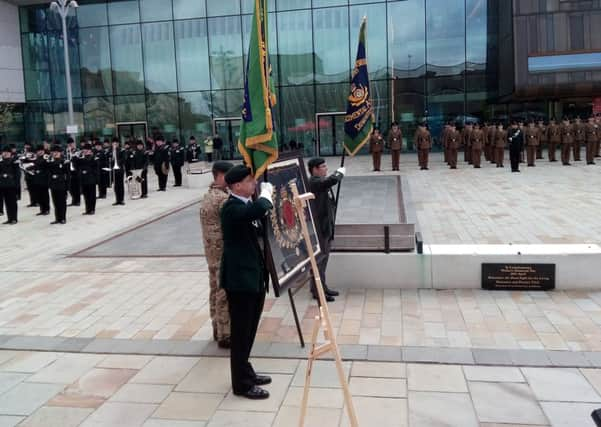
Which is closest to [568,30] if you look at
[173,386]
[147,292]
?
[147,292]

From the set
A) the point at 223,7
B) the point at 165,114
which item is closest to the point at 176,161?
the point at 165,114

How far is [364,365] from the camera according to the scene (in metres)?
5.34

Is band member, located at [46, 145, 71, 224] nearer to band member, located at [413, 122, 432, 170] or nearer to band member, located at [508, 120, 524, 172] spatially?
band member, located at [413, 122, 432, 170]

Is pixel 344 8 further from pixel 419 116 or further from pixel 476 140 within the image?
pixel 476 140

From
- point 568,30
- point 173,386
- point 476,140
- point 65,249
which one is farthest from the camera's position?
point 568,30

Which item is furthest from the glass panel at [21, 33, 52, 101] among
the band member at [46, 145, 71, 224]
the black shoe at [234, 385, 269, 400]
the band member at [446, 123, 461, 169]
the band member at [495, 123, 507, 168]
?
the black shoe at [234, 385, 269, 400]

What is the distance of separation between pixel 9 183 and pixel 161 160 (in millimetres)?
6350

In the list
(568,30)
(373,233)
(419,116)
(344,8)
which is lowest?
(373,233)

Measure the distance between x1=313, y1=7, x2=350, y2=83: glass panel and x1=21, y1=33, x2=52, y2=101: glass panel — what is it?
16661 mm

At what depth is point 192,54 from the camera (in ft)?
113

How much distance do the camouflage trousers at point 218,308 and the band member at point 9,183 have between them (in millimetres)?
11059

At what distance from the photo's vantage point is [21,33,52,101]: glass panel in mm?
36594

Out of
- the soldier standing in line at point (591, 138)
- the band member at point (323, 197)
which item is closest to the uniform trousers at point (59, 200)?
the band member at point (323, 197)

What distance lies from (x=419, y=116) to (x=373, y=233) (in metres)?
25.1
